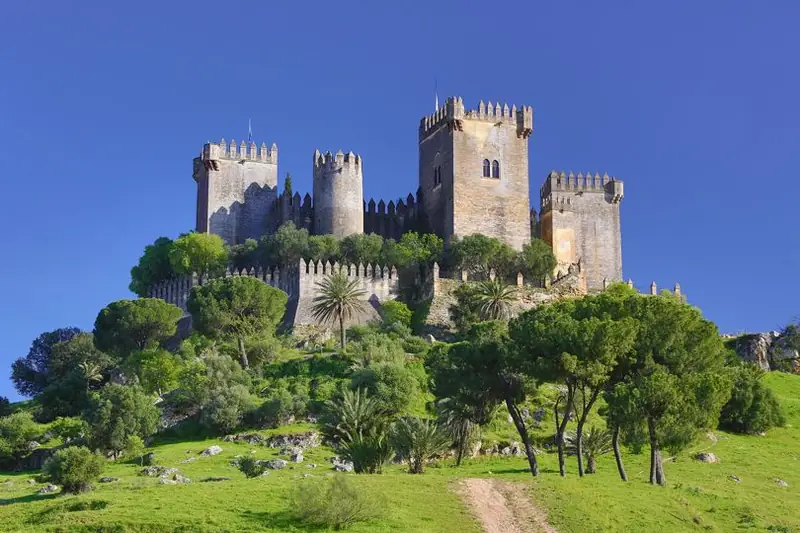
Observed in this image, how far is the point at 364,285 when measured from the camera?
3388 inches

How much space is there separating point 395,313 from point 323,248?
300 inches

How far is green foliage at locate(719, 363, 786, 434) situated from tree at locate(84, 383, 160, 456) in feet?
94.9

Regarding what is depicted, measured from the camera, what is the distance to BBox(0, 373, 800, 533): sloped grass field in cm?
3566

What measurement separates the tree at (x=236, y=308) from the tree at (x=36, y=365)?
55.7ft

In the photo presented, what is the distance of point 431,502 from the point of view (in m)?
38.8

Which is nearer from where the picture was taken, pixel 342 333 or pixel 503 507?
pixel 503 507

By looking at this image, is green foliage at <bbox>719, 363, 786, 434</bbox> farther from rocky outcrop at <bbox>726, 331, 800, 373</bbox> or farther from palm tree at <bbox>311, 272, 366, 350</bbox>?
palm tree at <bbox>311, 272, 366, 350</bbox>

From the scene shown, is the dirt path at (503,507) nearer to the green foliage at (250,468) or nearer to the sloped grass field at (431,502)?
the sloped grass field at (431,502)

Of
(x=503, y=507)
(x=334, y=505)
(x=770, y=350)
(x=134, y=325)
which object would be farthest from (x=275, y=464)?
(x=770, y=350)

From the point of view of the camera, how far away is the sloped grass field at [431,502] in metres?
35.7

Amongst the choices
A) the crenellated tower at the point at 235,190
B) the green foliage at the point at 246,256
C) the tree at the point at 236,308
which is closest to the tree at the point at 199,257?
the green foliage at the point at 246,256

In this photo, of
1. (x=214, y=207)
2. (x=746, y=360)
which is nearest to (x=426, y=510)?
(x=746, y=360)

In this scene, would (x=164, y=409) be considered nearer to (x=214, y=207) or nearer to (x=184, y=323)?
(x=184, y=323)

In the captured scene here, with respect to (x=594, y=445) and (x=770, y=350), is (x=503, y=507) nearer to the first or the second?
(x=594, y=445)
